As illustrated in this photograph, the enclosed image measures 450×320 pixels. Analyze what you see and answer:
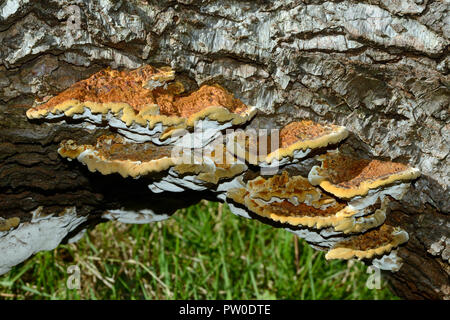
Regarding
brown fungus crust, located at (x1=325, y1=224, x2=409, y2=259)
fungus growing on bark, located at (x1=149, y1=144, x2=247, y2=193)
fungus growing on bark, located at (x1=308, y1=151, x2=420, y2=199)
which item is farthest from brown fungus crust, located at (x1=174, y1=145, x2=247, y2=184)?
brown fungus crust, located at (x1=325, y1=224, x2=409, y2=259)

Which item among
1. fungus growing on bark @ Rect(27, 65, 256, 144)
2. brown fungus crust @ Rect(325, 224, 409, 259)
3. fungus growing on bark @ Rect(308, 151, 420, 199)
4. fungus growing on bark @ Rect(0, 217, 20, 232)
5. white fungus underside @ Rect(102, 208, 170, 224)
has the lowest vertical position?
brown fungus crust @ Rect(325, 224, 409, 259)

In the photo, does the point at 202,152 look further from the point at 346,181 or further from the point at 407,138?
the point at 407,138

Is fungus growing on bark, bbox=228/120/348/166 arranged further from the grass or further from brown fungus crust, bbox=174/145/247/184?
the grass

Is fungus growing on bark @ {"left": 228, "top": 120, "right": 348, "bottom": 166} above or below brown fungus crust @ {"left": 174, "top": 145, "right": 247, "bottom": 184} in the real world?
above

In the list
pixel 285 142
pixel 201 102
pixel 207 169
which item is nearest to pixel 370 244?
pixel 285 142

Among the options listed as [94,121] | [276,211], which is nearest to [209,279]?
[276,211]

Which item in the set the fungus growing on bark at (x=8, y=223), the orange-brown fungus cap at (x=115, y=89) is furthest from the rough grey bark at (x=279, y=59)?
the fungus growing on bark at (x=8, y=223)

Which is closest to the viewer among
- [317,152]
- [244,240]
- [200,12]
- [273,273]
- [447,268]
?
[200,12]

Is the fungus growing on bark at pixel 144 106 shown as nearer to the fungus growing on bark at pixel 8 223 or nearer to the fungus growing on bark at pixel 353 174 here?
the fungus growing on bark at pixel 353 174
